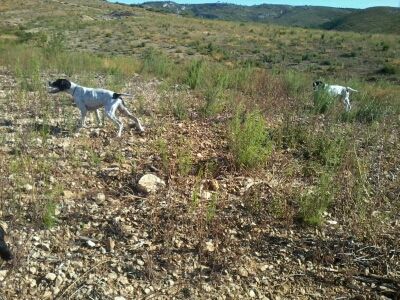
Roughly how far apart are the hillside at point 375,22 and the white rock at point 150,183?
62156mm

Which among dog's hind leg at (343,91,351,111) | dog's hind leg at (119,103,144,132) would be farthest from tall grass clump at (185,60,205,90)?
dog's hind leg at (119,103,144,132)

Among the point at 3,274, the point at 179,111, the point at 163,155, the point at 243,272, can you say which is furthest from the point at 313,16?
the point at 3,274

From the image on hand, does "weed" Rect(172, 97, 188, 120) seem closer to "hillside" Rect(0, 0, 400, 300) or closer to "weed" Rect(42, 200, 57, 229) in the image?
"hillside" Rect(0, 0, 400, 300)

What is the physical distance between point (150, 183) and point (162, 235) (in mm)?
965

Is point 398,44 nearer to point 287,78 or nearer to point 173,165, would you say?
point 287,78

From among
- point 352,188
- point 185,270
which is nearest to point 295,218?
point 352,188

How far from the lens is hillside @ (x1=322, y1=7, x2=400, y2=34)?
2519 inches

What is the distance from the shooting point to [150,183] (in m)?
4.80

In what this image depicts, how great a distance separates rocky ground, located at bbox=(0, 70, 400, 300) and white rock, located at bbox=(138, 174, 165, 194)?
0.04 metres

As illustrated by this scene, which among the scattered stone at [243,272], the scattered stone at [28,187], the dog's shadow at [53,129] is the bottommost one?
the scattered stone at [243,272]

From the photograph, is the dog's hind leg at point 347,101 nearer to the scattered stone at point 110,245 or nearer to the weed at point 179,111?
the weed at point 179,111

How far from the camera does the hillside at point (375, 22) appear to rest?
2519 inches

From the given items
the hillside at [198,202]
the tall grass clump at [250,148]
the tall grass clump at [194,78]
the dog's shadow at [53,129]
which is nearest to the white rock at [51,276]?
the hillside at [198,202]

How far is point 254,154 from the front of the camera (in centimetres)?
522
